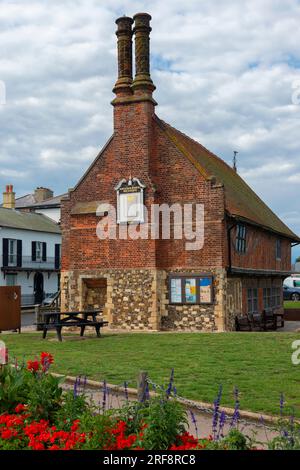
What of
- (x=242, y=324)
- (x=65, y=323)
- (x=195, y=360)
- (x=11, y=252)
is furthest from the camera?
(x=11, y=252)

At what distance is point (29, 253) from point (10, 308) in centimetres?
2510

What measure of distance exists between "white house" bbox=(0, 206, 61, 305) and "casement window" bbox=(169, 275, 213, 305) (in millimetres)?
24236

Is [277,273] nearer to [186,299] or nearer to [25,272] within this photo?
[186,299]

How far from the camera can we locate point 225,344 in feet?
56.3

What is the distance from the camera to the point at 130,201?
23312mm

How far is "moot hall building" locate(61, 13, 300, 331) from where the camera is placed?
22.2 m

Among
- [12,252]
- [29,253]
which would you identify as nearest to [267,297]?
[12,252]

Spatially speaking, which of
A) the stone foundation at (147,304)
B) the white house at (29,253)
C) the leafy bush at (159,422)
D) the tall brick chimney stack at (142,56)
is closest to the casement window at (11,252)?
the white house at (29,253)

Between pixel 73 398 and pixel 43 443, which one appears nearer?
pixel 43 443

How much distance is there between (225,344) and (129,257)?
7.42 metres

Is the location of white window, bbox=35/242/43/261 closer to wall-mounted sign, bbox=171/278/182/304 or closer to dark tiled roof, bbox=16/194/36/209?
dark tiled roof, bbox=16/194/36/209

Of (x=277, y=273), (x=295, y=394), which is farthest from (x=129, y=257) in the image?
(x=295, y=394)

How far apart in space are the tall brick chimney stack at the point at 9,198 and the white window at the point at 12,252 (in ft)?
30.2

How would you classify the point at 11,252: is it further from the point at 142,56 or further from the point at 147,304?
the point at 142,56
